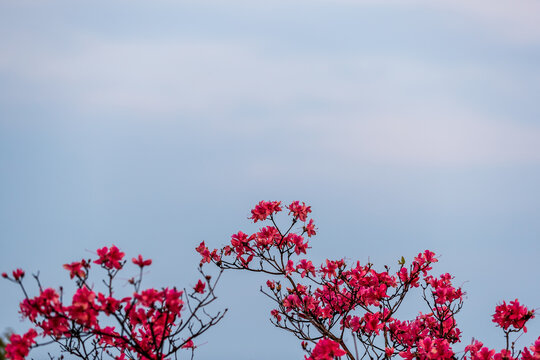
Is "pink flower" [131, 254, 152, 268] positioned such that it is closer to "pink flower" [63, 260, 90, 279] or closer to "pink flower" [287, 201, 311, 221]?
"pink flower" [63, 260, 90, 279]

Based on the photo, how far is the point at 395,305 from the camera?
6.45 m

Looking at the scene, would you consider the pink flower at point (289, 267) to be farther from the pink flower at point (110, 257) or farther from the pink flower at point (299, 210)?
the pink flower at point (110, 257)

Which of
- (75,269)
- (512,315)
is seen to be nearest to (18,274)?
(75,269)

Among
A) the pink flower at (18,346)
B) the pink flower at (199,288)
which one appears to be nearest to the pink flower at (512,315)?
the pink flower at (199,288)

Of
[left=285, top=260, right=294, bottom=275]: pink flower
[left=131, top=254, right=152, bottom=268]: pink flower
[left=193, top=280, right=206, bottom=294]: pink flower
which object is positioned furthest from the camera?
[left=285, top=260, right=294, bottom=275]: pink flower

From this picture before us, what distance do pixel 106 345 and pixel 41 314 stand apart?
4.20 ft

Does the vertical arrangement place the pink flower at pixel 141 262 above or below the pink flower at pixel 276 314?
below

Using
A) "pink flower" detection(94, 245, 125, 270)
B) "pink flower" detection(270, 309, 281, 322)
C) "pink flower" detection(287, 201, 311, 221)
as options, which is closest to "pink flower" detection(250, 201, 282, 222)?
"pink flower" detection(287, 201, 311, 221)

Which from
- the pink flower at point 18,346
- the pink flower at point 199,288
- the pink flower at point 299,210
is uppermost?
the pink flower at point 299,210

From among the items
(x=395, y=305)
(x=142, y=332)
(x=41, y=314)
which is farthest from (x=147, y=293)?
(x=395, y=305)

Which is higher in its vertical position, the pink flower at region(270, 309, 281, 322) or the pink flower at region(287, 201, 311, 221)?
the pink flower at region(287, 201, 311, 221)

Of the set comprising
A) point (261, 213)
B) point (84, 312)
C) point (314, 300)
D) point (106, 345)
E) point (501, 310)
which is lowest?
point (84, 312)

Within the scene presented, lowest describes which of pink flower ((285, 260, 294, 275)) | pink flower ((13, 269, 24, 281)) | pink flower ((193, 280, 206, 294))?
pink flower ((13, 269, 24, 281))

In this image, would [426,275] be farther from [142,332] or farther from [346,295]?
[142,332]
